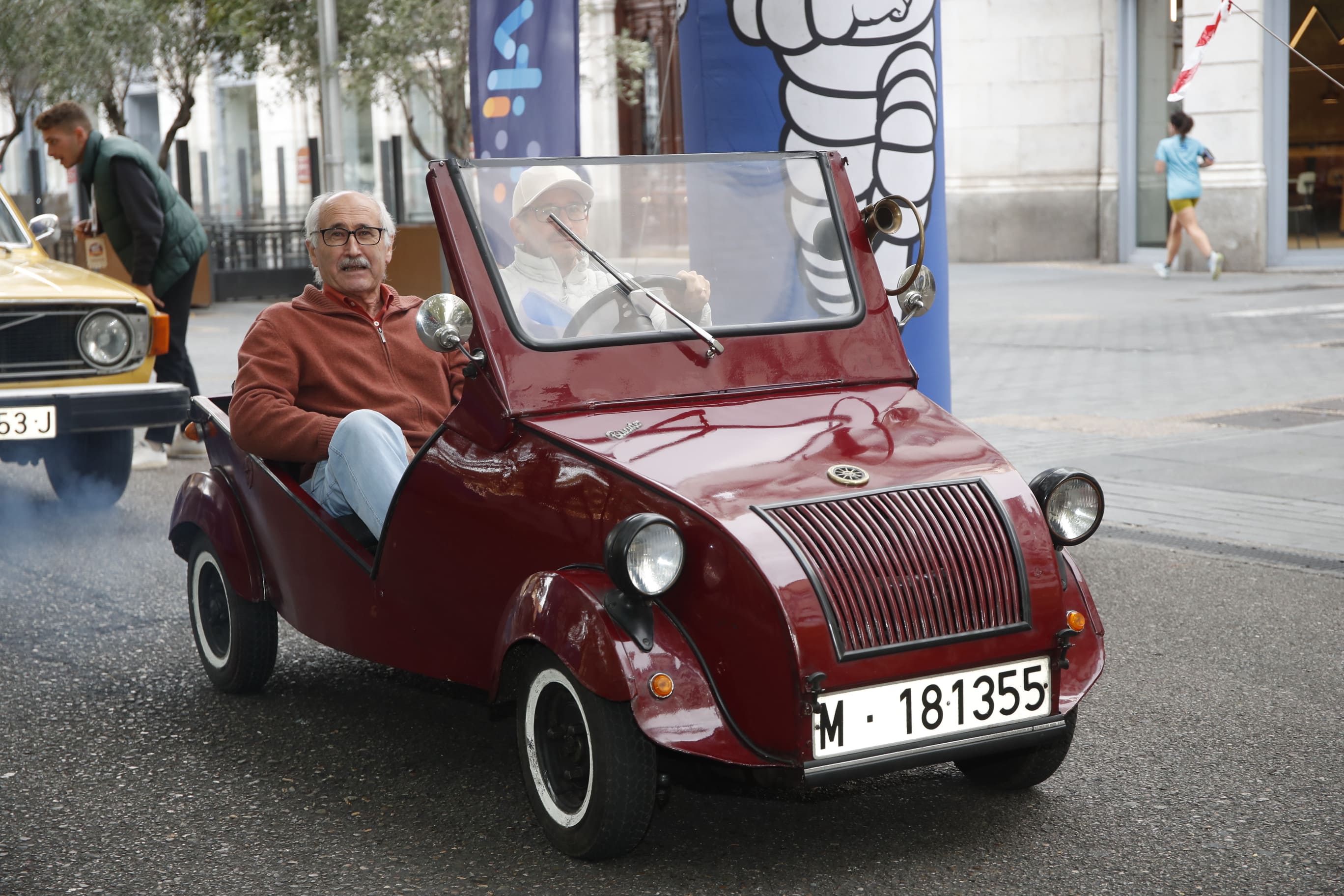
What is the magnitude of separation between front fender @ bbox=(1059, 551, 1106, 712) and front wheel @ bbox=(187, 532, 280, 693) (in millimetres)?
2310

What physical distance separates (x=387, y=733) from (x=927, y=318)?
333cm

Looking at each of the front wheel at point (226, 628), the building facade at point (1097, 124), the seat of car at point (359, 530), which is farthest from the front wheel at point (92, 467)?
the building facade at point (1097, 124)

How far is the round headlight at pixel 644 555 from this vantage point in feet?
10.6

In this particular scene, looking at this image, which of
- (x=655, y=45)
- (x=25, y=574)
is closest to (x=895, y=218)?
(x=25, y=574)

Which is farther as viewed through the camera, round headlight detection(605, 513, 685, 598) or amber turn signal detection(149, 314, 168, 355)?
amber turn signal detection(149, 314, 168, 355)

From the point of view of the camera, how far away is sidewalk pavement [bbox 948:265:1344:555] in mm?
7324

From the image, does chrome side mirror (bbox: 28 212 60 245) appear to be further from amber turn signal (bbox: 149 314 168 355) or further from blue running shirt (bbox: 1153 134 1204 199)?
blue running shirt (bbox: 1153 134 1204 199)

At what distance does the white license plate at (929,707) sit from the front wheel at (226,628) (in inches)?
81.3

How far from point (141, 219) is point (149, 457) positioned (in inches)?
55.9

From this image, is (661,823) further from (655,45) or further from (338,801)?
(655,45)

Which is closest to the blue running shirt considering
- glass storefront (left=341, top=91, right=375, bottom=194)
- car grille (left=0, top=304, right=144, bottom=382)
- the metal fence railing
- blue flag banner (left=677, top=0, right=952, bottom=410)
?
A: the metal fence railing

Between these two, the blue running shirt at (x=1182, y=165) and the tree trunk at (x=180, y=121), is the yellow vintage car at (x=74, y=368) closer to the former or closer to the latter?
the blue running shirt at (x=1182, y=165)

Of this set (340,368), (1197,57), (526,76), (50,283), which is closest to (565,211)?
(340,368)

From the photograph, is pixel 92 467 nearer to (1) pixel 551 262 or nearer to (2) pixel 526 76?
A: (2) pixel 526 76
